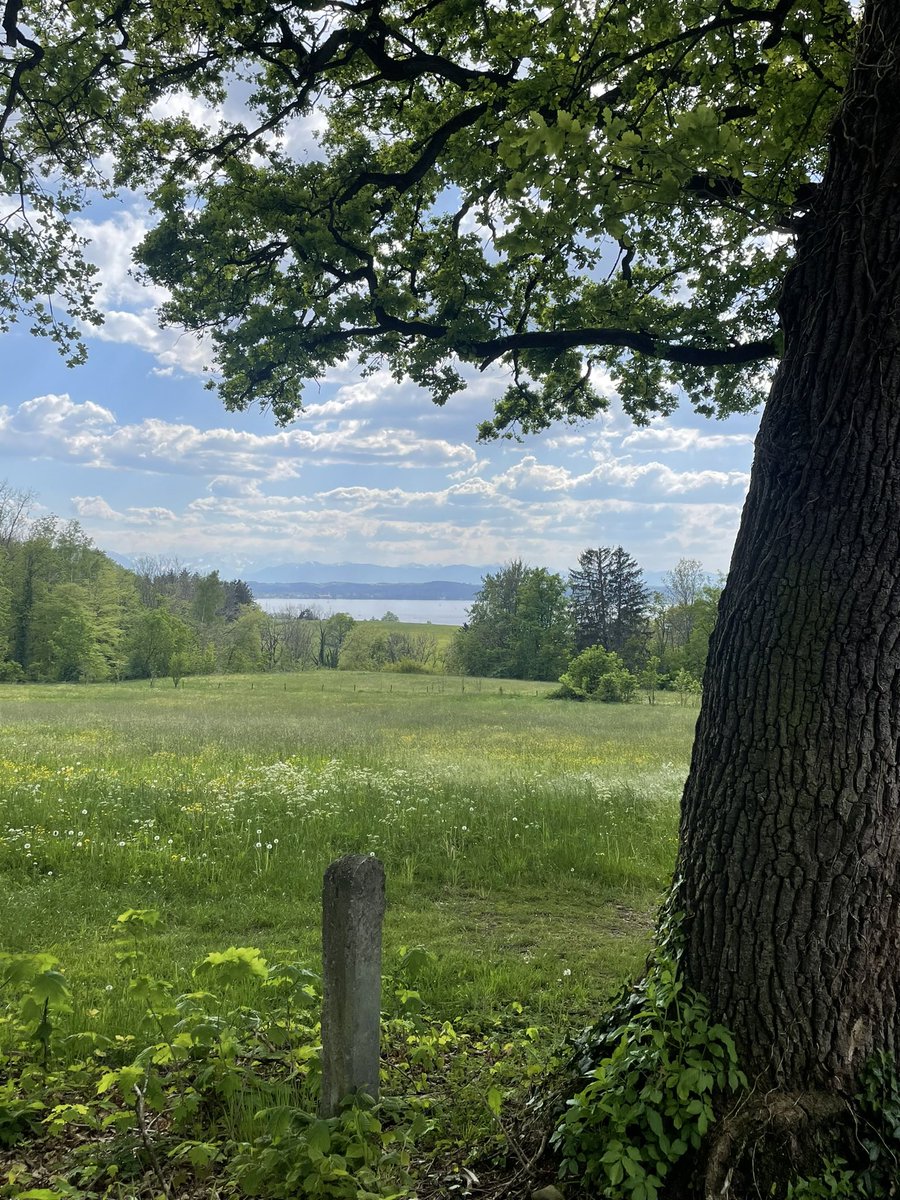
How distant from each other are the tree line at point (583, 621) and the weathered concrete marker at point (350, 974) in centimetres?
6469

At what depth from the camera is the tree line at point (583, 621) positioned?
232 feet

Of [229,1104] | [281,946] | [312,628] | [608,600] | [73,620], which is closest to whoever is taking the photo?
[229,1104]

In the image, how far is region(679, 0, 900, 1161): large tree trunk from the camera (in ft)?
9.47

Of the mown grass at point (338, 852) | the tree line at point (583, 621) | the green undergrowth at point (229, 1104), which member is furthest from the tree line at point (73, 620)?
the green undergrowth at point (229, 1104)

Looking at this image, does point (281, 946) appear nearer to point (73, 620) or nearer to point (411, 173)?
point (411, 173)

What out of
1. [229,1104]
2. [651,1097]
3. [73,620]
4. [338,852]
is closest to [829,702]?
[651,1097]

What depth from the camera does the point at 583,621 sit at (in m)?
72.5

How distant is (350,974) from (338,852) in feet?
21.8

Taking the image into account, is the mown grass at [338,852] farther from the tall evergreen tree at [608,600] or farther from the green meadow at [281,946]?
the tall evergreen tree at [608,600]

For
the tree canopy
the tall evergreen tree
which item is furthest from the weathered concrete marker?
the tall evergreen tree

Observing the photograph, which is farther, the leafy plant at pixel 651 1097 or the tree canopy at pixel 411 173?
the tree canopy at pixel 411 173

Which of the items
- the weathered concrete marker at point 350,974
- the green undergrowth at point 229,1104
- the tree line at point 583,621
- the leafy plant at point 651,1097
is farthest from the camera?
the tree line at point 583,621

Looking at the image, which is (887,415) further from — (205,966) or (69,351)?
(69,351)

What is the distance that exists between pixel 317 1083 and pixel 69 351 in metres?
10.6
